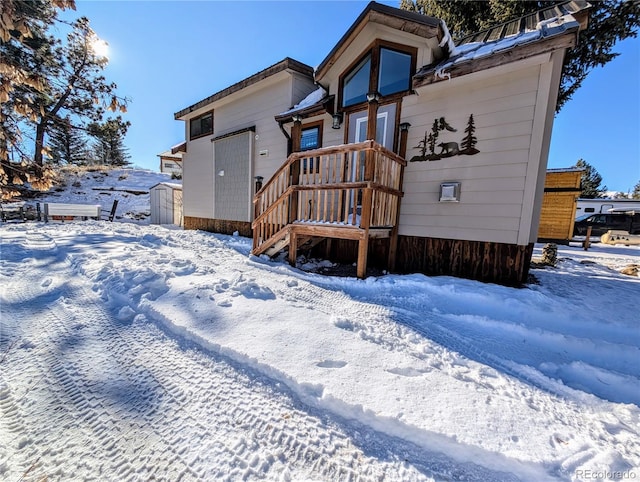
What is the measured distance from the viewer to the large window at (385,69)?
5141 mm

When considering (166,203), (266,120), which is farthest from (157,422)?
(166,203)

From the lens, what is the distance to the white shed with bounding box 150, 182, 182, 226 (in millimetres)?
14273

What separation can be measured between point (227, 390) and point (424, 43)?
20.0ft

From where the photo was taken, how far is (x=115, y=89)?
10.0 ft

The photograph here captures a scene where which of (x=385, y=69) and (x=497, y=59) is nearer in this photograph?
(x=497, y=59)

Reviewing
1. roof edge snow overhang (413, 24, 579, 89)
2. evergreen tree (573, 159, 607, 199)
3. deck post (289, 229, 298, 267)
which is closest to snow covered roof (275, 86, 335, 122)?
roof edge snow overhang (413, 24, 579, 89)

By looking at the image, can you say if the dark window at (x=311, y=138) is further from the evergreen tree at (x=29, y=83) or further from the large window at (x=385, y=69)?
the evergreen tree at (x=29, y=83)

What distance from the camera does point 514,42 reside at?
3887 millimetres

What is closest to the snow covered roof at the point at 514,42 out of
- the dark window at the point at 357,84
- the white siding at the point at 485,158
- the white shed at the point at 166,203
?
the white siding at the point at 485,158

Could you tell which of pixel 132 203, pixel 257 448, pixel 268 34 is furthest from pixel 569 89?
pixel 132 203

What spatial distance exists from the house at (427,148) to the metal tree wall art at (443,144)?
2 centimetres

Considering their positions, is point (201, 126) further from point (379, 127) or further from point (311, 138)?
point (379, 127)

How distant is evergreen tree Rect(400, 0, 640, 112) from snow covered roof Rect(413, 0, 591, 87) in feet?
10.3

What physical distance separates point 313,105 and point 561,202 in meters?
12.5
